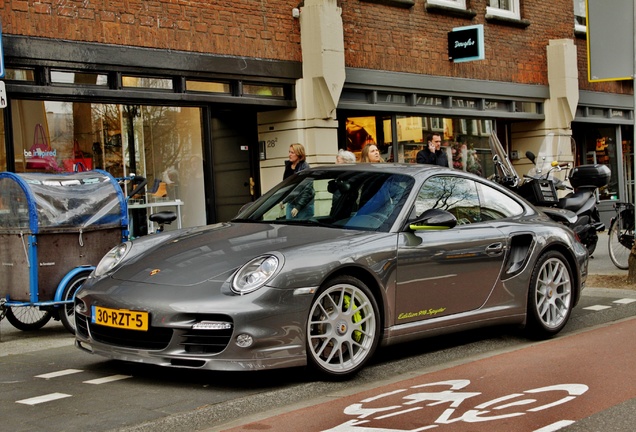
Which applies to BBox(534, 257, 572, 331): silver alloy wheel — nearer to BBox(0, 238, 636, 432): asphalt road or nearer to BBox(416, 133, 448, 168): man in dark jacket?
BBox(0, 238, 636, 432): asphalt road

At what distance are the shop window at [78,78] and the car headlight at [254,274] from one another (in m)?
6.98

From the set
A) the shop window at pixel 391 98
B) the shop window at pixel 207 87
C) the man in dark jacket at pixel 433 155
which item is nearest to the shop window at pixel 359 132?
the shop window at pixel 391 98

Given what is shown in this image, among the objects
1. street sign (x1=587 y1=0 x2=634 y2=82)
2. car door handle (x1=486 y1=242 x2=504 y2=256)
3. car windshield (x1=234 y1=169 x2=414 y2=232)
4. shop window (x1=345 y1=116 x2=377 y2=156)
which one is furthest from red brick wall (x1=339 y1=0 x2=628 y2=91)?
car door handle (x1=486 y1=242 x2=504 y2=256)

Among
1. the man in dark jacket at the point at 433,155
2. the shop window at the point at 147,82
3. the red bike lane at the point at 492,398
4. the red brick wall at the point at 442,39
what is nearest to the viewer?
the red bike lane at the point at 492,398

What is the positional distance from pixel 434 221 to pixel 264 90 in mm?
8641

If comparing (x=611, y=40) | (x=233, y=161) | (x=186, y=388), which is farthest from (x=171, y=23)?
(x=186, y=388)

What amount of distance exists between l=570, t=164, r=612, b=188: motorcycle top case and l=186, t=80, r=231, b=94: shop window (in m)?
5.22

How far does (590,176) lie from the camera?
13430mm

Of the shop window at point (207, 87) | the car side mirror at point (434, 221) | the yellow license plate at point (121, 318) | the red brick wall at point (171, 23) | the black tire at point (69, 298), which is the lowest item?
the black tire at point (69, 298)


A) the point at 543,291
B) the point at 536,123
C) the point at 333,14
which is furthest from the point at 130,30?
the point at 536,123

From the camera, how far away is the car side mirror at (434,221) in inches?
274

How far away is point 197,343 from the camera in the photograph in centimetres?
596

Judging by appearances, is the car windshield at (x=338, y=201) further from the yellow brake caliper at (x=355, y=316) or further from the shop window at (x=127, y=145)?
the shop window at (x=127, y=145)

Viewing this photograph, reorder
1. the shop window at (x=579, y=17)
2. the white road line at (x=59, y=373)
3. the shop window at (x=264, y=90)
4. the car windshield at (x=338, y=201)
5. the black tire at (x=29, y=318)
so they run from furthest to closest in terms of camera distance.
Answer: the shop window at (x=579, y=17) < the shop window at (x=264, y=90) < the black tire at (x=29, y=318) < the car windshield at (x=338, y=201) < the white road line at (x=59, y=373)
